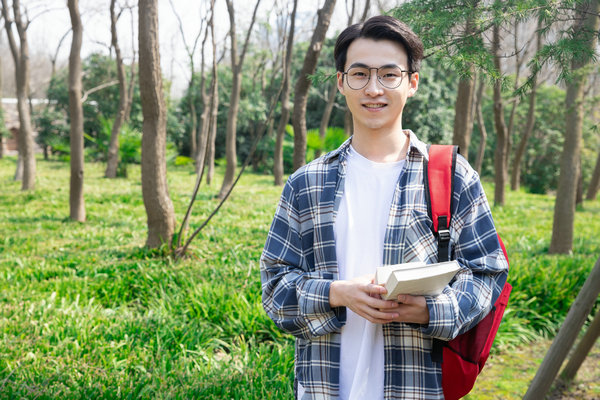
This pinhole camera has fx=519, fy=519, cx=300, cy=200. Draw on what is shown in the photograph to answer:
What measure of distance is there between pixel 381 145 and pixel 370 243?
0.31 meters

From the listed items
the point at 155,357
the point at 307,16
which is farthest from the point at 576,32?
the point at 307,16

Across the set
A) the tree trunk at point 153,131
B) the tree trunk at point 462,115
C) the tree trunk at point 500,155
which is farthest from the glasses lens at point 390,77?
the tree trunk at point 500,155

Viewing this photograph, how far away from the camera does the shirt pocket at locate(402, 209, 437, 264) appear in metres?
1.50

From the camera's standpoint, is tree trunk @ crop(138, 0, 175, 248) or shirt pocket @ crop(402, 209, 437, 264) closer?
shirt pocket @ crop(402, 209, 437, 264)

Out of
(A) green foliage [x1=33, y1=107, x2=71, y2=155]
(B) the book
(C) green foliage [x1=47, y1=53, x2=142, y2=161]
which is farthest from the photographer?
(A) green foliage [x1=33, y1=107, x2=71, y2=155]

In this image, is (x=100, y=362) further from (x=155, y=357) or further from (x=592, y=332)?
(x=592, y=332)

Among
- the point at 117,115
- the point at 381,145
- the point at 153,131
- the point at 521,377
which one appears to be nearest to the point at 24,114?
the point at 117,115

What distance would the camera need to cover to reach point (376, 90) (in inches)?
59.9

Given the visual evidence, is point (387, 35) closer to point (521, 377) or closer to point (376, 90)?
point (376, 90)

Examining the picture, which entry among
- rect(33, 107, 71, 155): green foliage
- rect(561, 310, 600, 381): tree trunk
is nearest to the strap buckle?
rect(561, 310, 600, 381): tree trunk

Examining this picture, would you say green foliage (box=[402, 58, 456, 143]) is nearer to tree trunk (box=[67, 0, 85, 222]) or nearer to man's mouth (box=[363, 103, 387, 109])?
tree trunk (box=[67, 0, 85, 222])

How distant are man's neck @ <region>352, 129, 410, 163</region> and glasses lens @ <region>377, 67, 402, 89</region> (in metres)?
0.15

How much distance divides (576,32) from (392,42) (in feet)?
4.83

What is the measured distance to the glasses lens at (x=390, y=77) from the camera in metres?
1.54
